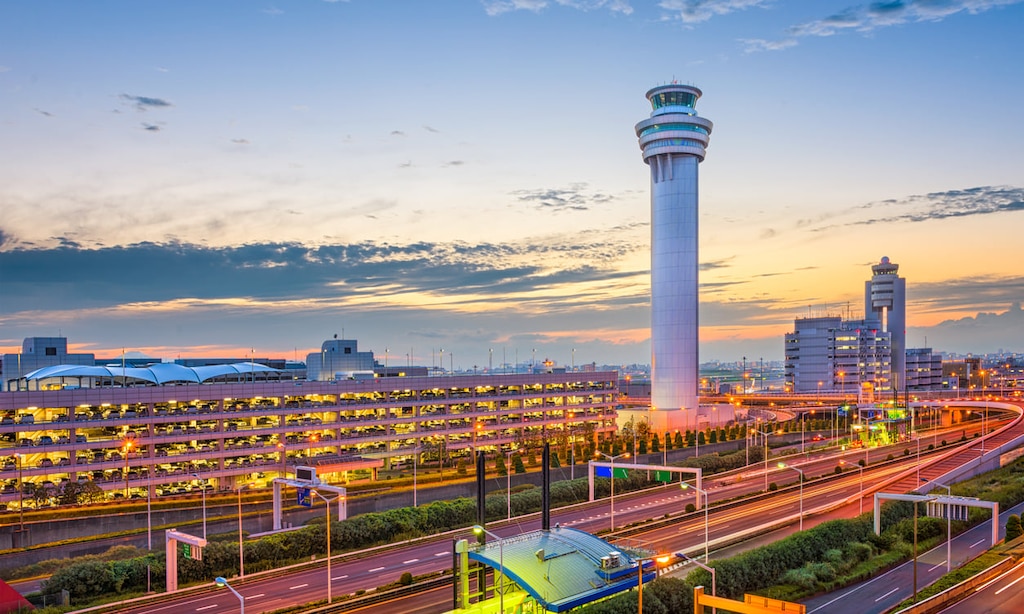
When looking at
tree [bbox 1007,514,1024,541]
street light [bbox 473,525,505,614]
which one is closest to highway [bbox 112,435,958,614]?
street light [bbox 473,525,505,614]

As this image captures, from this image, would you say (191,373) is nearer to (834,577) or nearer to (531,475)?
(531,475)

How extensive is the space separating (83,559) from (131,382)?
51.1 meters

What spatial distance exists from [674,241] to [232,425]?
8748 cm

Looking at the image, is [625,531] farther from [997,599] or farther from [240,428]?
[240,428]

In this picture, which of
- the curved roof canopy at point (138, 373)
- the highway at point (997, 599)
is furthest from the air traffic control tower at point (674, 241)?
the highway at point (997, 599)

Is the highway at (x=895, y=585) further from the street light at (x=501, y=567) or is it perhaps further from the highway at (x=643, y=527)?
the street light at (x=501, y=567)

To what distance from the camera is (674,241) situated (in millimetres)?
151000

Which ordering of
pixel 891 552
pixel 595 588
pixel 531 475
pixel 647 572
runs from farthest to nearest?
pixel 531 475, pixel 891 552, pixel 647 572, pixel 595 588

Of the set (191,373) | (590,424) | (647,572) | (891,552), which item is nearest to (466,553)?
(647,572)

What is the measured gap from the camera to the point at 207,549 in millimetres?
59438

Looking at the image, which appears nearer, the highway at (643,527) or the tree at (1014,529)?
the highway at (643,527)

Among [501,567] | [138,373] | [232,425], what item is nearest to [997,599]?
[501,567]

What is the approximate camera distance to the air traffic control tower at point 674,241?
150 metres

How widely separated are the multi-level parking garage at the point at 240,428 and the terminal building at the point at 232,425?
5.6 inches
